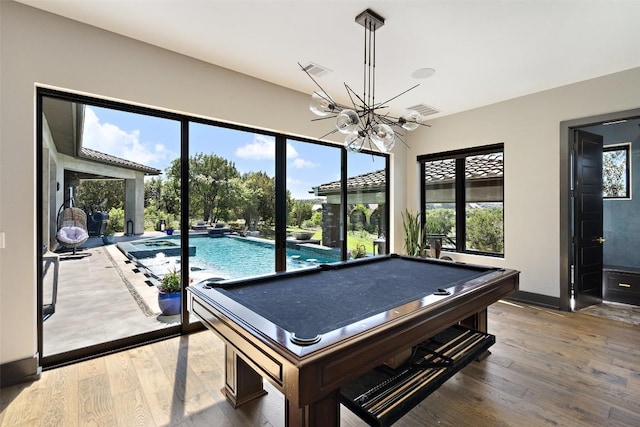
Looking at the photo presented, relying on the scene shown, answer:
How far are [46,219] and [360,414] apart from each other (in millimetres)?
2996

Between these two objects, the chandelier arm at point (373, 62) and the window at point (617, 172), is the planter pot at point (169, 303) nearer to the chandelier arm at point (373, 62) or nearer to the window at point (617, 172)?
the chandelier arm at point (373, 62)

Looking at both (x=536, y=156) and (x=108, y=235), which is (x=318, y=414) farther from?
(x=536, y=156)

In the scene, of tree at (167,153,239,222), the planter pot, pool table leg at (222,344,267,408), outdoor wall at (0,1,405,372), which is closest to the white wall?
outdoor wall at (0,1,405,372)

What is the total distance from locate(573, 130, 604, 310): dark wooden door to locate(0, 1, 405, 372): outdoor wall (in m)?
5.00

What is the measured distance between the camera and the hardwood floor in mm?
1951

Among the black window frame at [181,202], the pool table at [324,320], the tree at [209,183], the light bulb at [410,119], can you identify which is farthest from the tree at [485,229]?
the tree at [209,183]

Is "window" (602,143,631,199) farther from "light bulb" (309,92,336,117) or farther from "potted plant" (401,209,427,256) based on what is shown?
"light bulb" (309,92,336,117)

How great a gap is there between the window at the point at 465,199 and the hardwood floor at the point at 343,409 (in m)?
2.17

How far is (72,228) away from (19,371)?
1188 millimetres

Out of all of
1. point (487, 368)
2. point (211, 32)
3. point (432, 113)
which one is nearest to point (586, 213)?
point (432, 113)

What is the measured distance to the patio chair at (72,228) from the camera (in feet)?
9.17

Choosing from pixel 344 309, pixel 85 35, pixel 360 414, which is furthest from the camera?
pixel 85 35

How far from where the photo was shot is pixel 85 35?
266 cm

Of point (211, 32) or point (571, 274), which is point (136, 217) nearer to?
point (211, 32)
